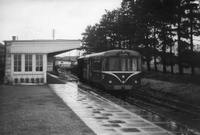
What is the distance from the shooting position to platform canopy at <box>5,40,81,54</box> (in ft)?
88.2

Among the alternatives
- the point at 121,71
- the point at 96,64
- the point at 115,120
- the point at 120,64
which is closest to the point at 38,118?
the point at 115,120

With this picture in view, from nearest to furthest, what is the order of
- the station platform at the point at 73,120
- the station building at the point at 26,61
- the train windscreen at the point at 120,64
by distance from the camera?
the station platform at the point at 73,120 < the train windscreen at the point at 120,64 < the station building at the point at 26,61

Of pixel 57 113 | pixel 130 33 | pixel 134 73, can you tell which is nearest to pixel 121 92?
pixel 134 73

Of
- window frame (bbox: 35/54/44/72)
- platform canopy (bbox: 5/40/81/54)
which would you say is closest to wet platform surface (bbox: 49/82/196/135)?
window frame (bbox: 35/54/44/72)

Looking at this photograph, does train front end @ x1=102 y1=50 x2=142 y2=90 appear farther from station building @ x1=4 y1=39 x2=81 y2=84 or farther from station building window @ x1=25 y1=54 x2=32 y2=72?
station building window @ x1=25 y1=54 x2=32 y2=72

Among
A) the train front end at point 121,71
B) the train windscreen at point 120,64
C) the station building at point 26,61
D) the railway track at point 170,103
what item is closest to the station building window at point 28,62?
the station building at point 26,61

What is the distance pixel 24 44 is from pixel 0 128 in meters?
17.3

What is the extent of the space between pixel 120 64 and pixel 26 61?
27.6 feet

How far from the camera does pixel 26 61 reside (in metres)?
26.7

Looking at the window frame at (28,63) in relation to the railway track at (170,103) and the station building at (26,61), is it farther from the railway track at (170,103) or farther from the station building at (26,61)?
the railway track at (170,103)

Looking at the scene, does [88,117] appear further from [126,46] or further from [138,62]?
[126,46]

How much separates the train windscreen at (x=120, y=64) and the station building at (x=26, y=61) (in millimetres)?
7077

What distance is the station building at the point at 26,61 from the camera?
87.5 feet

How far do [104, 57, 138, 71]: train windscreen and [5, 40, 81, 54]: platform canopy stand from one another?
7.27m
